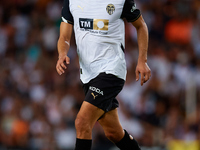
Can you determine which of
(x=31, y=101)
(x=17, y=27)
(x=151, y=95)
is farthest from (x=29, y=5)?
(x=151, y=95)

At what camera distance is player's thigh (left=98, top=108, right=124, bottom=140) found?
448 centimetres

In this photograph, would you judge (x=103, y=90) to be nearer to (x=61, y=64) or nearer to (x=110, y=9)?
(x=61, y=64)

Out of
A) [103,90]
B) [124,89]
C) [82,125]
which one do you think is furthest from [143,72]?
[124,89]

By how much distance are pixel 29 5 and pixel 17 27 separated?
2.78 ft

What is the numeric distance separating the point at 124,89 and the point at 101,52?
16.2 ft

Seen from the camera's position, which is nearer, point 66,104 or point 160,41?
point 66,104

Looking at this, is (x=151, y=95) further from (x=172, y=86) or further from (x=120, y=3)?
(x=120, y=3)

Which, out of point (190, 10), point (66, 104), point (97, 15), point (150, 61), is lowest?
point (66, 104)

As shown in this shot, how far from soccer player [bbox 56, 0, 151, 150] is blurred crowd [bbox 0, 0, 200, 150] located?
4107mm

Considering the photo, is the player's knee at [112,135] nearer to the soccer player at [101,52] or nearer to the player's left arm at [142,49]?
the soccer player at [101,52]

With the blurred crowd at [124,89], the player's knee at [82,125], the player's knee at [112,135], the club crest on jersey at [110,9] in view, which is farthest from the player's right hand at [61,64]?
the blurred crowd at [124,89]

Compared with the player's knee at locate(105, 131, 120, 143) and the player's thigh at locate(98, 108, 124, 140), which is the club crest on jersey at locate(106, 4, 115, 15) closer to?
the player's thigh at locate(98, 108, 124, 140)

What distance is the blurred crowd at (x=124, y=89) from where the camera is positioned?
8703mm

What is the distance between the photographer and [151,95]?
8.93m
